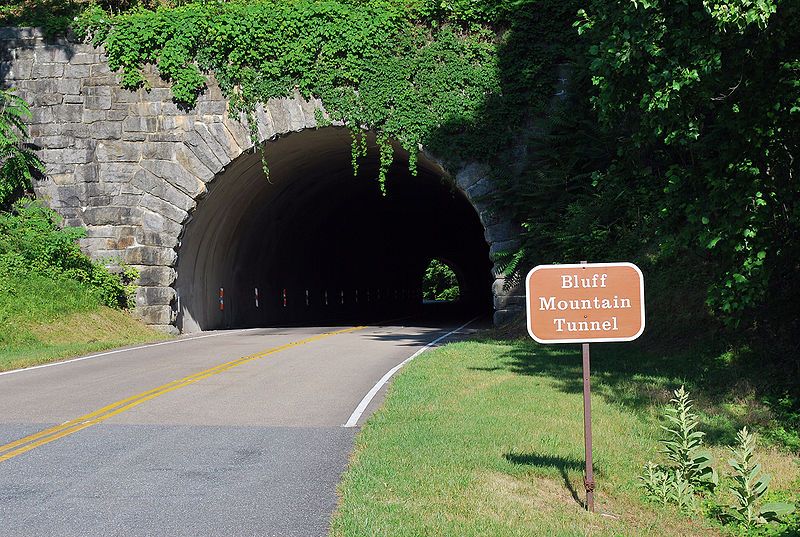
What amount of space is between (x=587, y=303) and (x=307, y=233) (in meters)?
29.2

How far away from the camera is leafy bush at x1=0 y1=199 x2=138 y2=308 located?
2192 centimetres

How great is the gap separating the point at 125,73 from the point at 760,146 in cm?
1847

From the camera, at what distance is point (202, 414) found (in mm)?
10672

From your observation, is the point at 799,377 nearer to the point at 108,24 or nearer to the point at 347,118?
the point at 347,118

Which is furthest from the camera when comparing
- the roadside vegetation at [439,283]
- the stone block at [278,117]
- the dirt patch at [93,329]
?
the roadside vegetation at [439,283]

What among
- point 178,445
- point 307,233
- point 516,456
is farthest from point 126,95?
point 516,456

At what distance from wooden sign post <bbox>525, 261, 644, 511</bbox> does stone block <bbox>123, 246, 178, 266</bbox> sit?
735 inches

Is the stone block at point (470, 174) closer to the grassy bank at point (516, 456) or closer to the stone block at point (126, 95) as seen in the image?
the stone block at point (126, 95)

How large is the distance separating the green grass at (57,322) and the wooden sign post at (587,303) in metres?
13.5

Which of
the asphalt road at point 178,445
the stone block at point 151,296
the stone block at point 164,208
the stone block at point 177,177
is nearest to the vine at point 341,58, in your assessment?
the stone block at point 177,177

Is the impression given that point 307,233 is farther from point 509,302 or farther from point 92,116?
point 509,302

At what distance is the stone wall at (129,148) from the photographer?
23.8 m

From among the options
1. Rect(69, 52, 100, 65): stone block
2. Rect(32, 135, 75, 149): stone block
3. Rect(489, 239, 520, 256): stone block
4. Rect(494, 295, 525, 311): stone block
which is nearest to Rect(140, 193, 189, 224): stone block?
Rect(32, 135, 75, 149): stone block

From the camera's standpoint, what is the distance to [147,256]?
78.1ft
